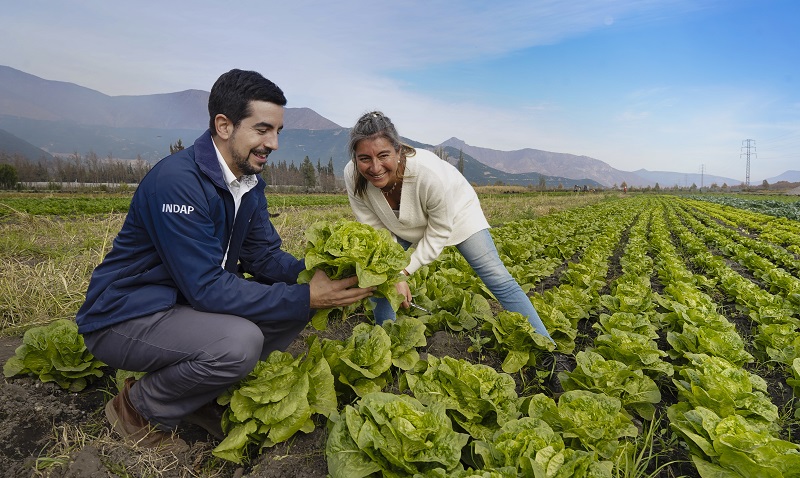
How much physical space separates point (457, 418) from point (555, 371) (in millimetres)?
1414

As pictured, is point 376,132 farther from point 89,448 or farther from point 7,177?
point 7,177

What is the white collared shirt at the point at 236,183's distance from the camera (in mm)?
2783

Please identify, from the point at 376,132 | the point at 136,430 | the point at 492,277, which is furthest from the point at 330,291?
the point at 492,277

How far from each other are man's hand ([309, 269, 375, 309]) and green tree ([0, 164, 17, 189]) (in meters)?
59.6

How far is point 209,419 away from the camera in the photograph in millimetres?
2834

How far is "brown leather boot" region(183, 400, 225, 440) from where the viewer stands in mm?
2805

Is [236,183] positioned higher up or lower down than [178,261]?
higher up

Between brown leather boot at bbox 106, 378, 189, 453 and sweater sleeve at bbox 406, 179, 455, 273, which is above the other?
sweater sleeve at bbox 406, 179, 455, 273

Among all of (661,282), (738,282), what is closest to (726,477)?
(738,282)

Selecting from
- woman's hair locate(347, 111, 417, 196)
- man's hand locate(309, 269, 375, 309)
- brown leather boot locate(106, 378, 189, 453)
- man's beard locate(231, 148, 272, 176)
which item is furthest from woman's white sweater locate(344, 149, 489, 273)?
brown leather boot locate(106, 378, 189, 453)

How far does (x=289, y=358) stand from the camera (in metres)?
2.78

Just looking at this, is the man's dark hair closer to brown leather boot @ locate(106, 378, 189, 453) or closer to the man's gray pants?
the man's gray pants

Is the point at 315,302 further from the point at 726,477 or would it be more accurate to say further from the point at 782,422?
the point at 782,422

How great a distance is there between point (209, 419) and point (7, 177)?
59902 millimetres
